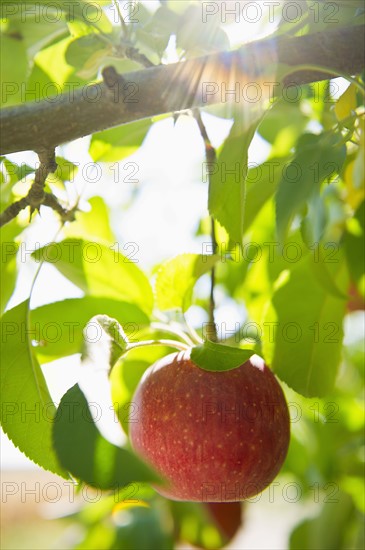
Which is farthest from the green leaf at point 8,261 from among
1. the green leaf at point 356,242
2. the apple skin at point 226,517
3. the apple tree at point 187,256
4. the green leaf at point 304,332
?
the apple skin at point 226,517

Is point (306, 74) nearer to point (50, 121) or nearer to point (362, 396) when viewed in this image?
point (50, 121)

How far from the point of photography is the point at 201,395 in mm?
772

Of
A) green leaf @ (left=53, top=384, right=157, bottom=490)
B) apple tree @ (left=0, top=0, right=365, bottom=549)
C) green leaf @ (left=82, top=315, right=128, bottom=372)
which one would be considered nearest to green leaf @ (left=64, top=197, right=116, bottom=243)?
apple tree @ (left=0, top=0, right=365, bottom=549)

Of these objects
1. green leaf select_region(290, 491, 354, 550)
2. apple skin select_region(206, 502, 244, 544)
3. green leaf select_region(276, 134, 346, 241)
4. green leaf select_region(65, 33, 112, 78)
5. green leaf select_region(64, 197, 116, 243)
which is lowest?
apple skin select_region(206, 502, 244, 544)

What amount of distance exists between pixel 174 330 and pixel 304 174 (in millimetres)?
337

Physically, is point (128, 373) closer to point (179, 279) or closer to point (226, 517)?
point (179, 279)

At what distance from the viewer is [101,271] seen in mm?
945

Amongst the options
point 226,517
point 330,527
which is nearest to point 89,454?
point 330,527

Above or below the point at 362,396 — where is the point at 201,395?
above

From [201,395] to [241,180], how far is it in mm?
243

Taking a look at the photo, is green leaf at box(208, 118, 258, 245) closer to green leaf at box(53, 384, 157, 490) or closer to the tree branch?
the tree branch

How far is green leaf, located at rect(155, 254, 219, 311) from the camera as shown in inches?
33.4

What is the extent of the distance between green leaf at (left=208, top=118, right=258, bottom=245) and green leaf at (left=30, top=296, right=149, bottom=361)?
23cm

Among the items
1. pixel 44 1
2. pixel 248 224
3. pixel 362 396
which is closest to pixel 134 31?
pixel 44 1
